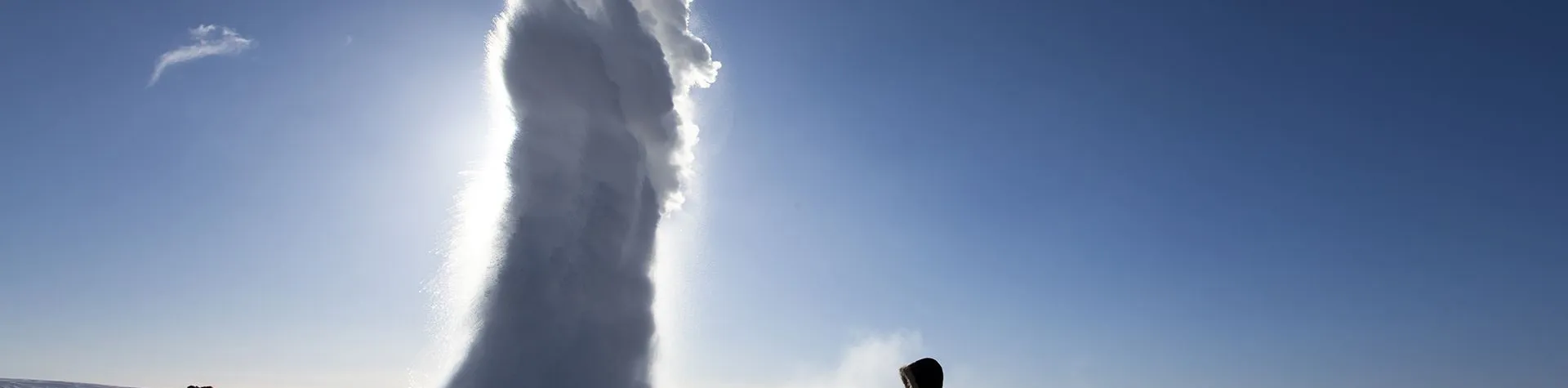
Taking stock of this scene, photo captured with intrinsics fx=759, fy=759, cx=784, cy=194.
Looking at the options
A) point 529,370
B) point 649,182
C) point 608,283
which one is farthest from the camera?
point 649,182

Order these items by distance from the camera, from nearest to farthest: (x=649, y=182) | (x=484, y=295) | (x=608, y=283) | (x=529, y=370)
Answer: (x=529, y=370) → (x=484, y=295) → (x=608, y=283) → (x=649, y=182)

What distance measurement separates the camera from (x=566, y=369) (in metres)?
30.1

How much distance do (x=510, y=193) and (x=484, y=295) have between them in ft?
17.9

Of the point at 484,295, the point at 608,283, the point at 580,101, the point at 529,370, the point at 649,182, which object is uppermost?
the point at 580,101

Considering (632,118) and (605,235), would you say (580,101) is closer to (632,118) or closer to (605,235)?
(632,118)

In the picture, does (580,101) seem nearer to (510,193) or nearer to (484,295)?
(510,193)

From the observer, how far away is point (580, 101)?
128ft

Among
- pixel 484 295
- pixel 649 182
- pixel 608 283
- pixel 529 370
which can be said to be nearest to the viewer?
pixel 529 370

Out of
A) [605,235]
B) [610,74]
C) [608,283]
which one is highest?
[610,74]

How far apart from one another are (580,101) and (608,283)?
10243 millimetres

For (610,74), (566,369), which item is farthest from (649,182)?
(566,369)

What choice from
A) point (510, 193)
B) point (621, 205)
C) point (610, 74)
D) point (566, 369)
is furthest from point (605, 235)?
point (610, 74)

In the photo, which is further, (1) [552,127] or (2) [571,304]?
(1) [552,127]

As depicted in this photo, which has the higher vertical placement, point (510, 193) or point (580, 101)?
point (580, 101)
